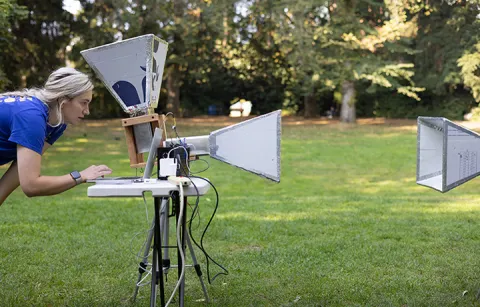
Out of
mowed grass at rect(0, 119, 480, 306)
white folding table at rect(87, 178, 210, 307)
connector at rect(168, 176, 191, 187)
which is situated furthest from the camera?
mowed grass at rect(0, 119, 480, 306)

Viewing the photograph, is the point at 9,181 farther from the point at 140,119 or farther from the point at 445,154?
the point at 445,154

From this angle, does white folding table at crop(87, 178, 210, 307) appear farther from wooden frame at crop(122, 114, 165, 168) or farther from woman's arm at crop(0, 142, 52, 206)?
woman's arm at crop(0, 142, 52, 206)

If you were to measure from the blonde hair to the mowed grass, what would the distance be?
51.0 inches

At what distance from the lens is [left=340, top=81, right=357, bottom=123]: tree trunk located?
20297mm

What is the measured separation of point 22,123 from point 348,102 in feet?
61.7

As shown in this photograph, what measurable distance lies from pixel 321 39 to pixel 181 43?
15.6 feet

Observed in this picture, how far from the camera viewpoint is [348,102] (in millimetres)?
20594

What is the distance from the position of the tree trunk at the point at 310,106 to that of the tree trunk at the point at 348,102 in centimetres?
375

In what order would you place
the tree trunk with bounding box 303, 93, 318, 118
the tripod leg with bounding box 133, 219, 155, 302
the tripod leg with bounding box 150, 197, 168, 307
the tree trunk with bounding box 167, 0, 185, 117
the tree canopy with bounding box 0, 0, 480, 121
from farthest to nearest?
1. the tree trunk with bounding box 303, 93, 318, 118
2. the tree trunk with bounding box 167, 0, 185, 117
3. the tree canopy with bounding box 0, 0, 480, 121
4. the tripod leg with bounding box 133, 219, 155, 302
5. the tripod leg with bounding box 150, 197, 168, 307

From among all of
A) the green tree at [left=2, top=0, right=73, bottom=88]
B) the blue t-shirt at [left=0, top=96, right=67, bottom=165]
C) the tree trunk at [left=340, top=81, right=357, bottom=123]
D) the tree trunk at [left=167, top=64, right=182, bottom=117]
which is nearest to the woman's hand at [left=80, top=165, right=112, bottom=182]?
the blue t-shirt at [left=0, top=96, right=67, bottom=165]

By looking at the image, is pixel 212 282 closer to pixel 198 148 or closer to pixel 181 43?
pixel 198 148

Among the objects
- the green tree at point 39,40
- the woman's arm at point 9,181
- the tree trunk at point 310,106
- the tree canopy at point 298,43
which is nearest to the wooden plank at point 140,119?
the woman's arm at point 9,181

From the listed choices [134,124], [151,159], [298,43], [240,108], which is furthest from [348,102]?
[151,159]

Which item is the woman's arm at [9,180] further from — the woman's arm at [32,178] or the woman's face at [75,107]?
the woman's arm at [32,178]
